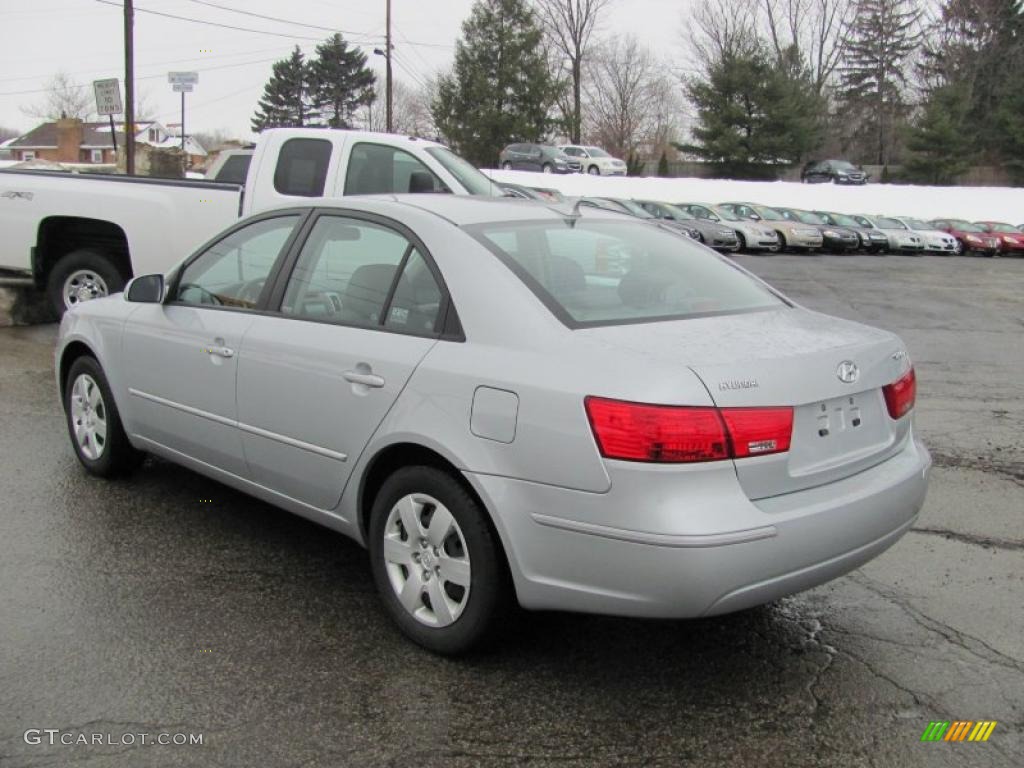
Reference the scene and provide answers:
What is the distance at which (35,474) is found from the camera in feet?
17.2

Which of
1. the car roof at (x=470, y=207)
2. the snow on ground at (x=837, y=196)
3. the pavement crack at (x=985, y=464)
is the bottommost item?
the pavement crack at (x=985, y=464)

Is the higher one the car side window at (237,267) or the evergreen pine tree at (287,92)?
the evergreen pine tree at (287,92)

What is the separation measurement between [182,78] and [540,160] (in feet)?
73.7

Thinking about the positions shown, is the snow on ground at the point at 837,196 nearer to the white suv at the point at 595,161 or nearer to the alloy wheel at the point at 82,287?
the white suv at the point at 595,161

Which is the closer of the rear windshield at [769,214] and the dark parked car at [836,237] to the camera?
the dark parked car at [836,237]

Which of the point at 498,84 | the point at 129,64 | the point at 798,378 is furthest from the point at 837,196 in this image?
the point at 798,378

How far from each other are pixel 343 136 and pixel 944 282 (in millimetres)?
17378

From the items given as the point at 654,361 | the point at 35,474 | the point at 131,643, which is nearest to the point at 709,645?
the point at 654,361

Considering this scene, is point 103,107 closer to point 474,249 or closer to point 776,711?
point 474,249

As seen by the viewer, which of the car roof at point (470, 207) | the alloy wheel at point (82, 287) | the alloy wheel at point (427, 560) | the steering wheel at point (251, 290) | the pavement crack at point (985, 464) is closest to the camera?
the alloy wheel at point (427, 560)

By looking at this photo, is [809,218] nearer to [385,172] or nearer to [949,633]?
[385,172]

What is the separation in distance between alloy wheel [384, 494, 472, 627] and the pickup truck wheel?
273 inches

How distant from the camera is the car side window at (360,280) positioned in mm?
3488

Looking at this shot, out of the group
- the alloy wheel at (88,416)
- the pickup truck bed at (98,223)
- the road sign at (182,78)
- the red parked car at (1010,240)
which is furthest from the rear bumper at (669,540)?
the red parked car at (1010,240)
